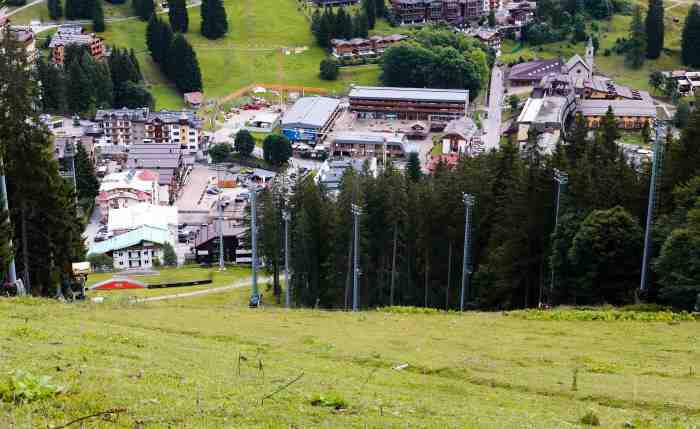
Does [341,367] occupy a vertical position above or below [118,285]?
above

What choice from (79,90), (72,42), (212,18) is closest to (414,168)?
(79,90)

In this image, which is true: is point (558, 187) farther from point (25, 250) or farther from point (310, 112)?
point (310, 112)

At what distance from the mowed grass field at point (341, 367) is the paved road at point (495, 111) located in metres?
53.5

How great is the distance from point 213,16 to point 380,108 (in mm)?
23328

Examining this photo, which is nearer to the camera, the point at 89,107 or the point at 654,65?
the point at 89,107

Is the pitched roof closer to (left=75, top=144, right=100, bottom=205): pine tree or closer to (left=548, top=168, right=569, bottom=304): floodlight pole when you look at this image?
(left=75, top=144, right=100, bottom=205): pine tree

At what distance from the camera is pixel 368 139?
75.7m

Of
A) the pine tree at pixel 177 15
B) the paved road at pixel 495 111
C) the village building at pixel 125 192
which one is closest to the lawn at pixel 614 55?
the paved road at pixel 495 111

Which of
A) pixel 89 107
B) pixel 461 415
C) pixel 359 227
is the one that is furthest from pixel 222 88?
pixel 461 415

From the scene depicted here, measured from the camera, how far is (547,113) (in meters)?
77.7

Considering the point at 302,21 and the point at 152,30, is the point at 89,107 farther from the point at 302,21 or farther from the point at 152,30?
the point at 302,21

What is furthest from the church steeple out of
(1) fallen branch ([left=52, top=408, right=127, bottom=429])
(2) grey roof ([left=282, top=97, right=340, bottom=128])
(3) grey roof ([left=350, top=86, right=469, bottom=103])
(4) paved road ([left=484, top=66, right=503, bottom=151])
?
(1) fallen branch ([left=52, top=408, right=127, bottom=429])

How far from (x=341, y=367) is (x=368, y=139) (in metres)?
61.0

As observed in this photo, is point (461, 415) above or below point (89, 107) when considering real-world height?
above
